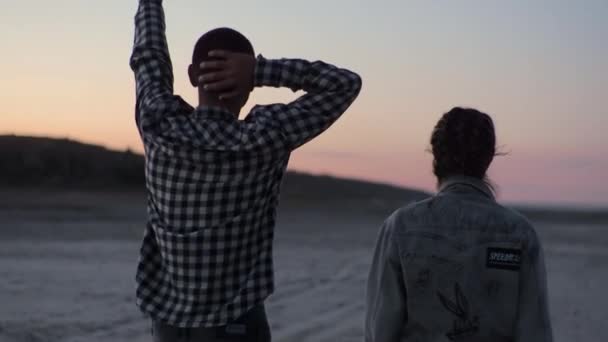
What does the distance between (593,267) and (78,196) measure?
53.2 ft

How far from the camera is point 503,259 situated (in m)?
2.88

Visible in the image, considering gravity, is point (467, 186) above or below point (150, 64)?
below

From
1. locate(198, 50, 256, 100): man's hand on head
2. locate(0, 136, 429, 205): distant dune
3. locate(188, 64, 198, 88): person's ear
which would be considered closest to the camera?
locate(198, 50, 256, 100): man's hand on head

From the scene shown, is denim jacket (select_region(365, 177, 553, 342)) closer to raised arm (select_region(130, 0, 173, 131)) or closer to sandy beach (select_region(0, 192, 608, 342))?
raised arm (select_region(130, 0, 173, 131))

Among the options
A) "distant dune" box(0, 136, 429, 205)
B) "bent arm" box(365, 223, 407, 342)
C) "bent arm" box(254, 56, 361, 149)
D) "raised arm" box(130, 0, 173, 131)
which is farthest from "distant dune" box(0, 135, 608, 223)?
"bent arm" box(254, 56, 361, 149)

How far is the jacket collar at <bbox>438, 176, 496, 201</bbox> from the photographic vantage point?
9.70 ft

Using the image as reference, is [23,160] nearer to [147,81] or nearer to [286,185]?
[286,185]

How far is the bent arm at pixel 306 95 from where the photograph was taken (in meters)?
2.64

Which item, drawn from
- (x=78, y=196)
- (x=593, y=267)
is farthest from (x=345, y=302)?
(x=78, y=196)

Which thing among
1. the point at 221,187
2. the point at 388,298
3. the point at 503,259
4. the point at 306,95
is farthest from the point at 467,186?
the point at 221,187

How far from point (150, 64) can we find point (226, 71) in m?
0.34

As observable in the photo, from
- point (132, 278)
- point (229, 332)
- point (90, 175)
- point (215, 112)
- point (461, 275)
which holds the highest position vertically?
point (215, 112)

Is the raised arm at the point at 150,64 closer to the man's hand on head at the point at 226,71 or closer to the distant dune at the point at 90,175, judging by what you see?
the man's hand on head at the point at 226,71

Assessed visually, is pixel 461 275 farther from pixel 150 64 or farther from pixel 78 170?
pixel 78 170
